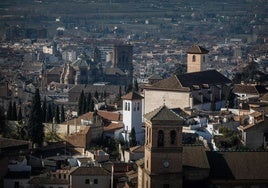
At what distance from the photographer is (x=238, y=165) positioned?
29312 mm

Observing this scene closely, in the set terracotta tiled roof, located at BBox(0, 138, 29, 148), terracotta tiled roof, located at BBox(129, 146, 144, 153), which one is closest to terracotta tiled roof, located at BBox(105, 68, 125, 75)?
terracotta tiled roof, located at BBox(0, 138, 29, 148)

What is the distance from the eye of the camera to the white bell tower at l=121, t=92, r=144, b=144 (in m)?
40.4

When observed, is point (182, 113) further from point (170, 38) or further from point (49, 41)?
point (170, 38)

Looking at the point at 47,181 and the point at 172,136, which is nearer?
the point at 172,136

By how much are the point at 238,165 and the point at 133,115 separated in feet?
37.8

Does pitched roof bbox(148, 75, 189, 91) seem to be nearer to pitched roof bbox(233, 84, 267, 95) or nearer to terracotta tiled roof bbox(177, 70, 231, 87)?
terracotta tiled roof bbox(177, 70, 231, 87)

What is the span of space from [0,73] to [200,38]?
7178cm

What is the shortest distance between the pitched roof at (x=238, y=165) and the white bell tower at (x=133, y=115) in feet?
36.0

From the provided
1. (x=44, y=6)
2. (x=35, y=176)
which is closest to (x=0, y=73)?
(x=35, y=176)

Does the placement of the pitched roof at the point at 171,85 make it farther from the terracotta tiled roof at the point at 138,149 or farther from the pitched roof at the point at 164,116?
the pitched roof at the point at 164,116

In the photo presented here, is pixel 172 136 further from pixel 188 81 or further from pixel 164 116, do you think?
pixel 188 81

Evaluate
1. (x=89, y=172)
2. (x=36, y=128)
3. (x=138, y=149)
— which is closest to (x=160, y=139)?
(x=89, y=172)

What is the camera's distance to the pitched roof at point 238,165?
29.1m

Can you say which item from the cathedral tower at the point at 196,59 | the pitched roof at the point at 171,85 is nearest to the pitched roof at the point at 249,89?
the cathedral tower at the point at 196,59
